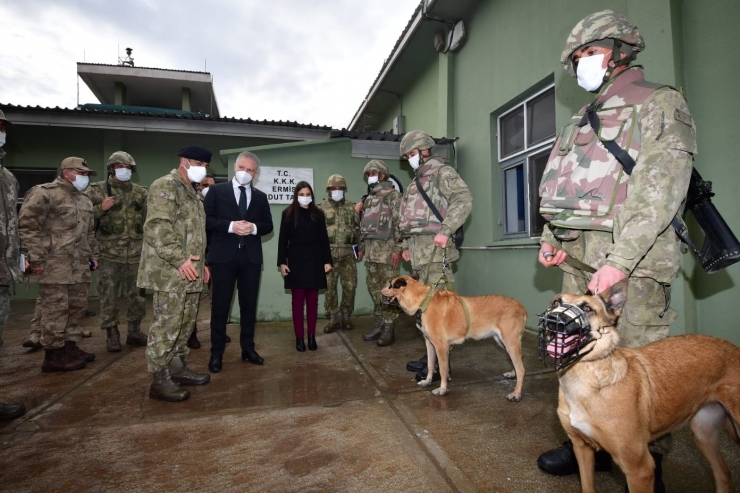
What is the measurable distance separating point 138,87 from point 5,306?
12.2 meters

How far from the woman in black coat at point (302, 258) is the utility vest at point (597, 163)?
2922mm

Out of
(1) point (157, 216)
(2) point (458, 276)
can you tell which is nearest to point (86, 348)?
(1) point (157, 216)

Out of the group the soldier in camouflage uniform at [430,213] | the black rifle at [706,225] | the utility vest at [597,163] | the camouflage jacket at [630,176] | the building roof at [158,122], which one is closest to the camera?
the camouflage jacket at [630,176]

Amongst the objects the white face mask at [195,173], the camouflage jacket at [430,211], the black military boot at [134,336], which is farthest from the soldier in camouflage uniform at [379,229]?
the black military boot at [134,336]

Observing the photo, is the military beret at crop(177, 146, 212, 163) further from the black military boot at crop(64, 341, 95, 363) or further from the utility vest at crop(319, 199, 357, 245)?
the black military boot at crop(64, 341, 95, 363)

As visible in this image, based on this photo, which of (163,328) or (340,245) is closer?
(163,328)

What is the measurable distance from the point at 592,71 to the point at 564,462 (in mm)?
2025

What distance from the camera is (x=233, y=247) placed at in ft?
11.8

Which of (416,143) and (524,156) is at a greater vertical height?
(524,156)

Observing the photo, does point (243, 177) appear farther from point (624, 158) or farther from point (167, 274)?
point (624, 158)

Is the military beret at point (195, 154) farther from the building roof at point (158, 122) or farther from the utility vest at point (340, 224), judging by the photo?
the building roof at point (158, 122)

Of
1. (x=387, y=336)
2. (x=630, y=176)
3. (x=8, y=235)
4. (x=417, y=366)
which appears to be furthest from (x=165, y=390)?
(x=630, y=176)

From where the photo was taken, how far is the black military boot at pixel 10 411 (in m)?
2.53

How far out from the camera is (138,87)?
1203 centimetres
